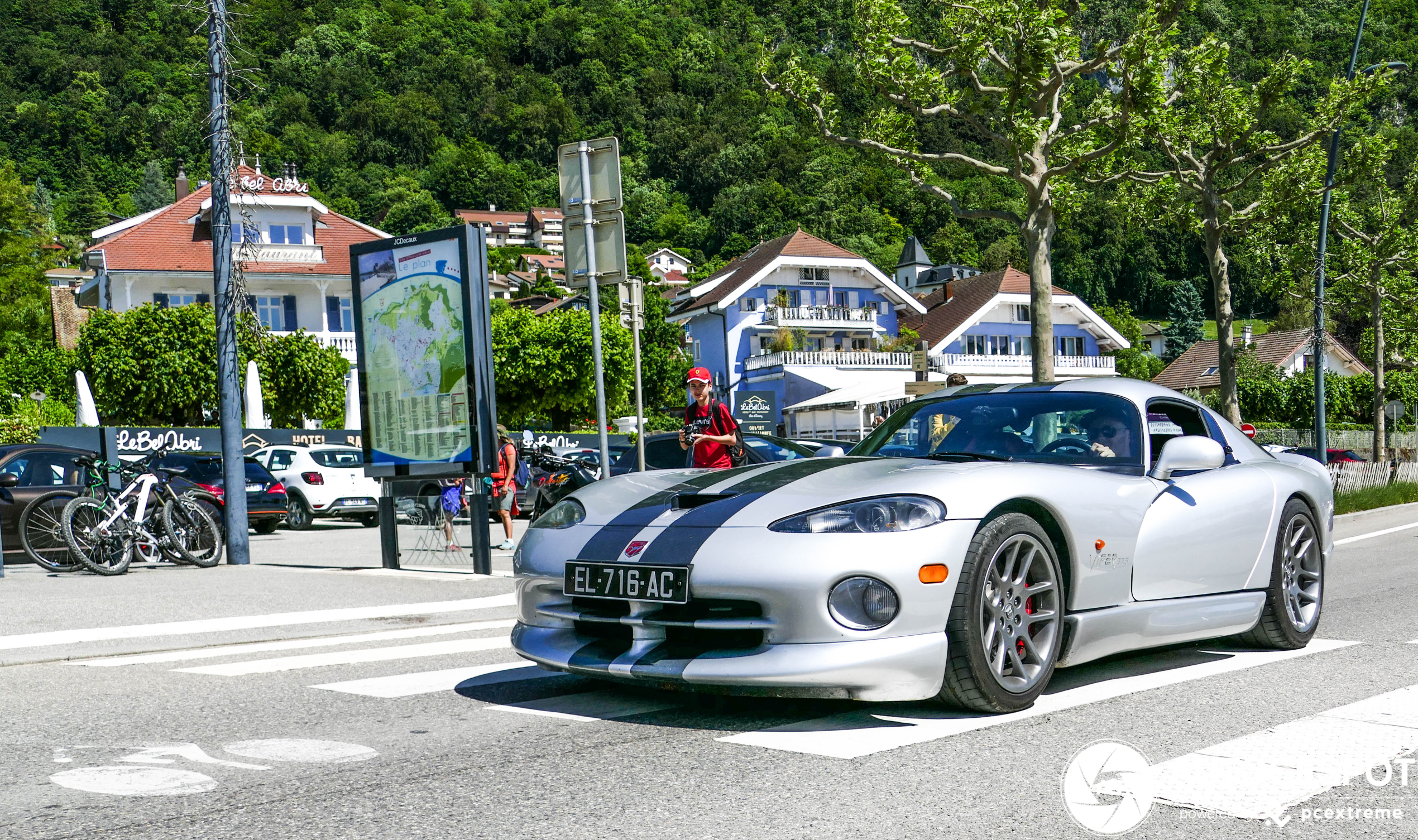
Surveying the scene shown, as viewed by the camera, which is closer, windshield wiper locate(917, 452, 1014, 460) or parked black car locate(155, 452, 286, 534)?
windshield wiper locate(917, 452, 1014, 460)

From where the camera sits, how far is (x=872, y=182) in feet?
420

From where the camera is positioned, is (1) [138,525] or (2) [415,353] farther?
(1) [138,525]

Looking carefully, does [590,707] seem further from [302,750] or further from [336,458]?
[336,458]

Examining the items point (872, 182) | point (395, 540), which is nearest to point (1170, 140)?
point (395, 540)

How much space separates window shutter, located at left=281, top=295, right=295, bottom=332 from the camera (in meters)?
49.3

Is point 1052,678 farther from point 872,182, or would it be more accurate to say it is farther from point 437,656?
point 872,182

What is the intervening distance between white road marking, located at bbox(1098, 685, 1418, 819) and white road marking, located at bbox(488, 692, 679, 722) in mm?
1866

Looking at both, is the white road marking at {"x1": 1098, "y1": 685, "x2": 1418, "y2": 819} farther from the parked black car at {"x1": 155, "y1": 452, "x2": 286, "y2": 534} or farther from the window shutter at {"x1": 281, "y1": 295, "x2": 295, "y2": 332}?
the window shutter at {"x1": 281, "y1": 295, "x2": 295, "y2": 332}

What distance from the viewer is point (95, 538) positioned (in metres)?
11.4

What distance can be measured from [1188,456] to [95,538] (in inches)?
396

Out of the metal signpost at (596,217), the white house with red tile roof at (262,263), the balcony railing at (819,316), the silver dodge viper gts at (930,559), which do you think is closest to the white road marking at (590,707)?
the silver dodge viper gts at (930,559)

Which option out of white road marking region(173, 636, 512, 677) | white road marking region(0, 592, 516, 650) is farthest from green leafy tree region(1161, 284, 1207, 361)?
white road marking region(173, 636, 512, 677)

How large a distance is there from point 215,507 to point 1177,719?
1166cm

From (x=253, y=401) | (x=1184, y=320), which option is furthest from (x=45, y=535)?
(x=1184, y=320)
